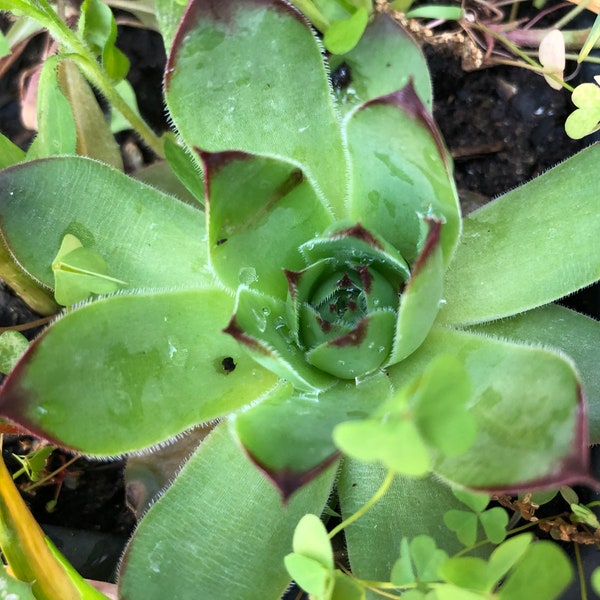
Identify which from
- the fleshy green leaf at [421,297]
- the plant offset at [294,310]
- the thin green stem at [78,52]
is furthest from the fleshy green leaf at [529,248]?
the thin green stem at [78,52]

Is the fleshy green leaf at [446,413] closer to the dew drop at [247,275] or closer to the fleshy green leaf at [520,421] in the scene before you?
the fleshy green leaf at [520,421]

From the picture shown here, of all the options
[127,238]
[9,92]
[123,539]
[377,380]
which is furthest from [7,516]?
[9,92]

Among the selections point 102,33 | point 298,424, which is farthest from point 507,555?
point 102,33

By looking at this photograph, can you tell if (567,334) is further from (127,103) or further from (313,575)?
(127,103)

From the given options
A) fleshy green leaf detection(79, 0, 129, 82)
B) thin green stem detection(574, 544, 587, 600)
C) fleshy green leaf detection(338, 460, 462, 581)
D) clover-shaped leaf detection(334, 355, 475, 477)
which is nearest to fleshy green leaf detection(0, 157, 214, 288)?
fleshy green leaf detection(79, 0, 129, 82)

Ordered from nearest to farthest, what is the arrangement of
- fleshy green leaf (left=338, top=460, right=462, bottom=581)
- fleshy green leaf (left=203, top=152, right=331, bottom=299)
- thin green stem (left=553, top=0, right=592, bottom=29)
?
fleshy green leaf (left=203, top=152, right=331, bottom=299)
fleshy green leaf (left=338, top=460, right=462, bottom=581)
thin green stem (left=553, top=0, right=592, bottom=29)

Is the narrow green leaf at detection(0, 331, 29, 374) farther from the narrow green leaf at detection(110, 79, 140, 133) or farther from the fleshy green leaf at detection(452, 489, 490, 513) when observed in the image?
the fleshy green leaf at detection(452, 489, 490, 513)

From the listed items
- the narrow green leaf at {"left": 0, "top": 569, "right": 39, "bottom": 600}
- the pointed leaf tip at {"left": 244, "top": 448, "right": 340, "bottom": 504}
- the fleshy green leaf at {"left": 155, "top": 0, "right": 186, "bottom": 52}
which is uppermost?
the fleshy green leaf at {"left": 155, "top": 0, "right": 186, "bottom": 52}
